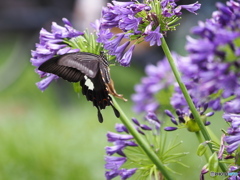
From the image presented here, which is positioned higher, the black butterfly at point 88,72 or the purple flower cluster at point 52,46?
the purple flower cluster at point 52,46

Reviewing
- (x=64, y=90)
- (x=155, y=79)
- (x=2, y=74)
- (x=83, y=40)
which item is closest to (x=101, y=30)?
(x=83, y=40)

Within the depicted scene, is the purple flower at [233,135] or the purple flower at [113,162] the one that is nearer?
the purple flower at [233,135]

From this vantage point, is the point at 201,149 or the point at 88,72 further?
the point at 88,72

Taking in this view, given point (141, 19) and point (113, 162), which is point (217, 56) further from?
point (113, 162)

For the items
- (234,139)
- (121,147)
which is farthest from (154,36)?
(121,147)

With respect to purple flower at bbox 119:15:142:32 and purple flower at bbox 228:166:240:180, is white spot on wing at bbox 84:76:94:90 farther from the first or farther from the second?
purple flower at bbox 228:166:240:180

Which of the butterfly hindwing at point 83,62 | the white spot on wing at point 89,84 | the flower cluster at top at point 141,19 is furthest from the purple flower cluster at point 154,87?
the flower cluster at top at point 141,19

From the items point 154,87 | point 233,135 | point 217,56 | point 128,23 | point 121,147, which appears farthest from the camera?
point 154,87

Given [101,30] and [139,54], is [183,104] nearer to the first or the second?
[101,30]

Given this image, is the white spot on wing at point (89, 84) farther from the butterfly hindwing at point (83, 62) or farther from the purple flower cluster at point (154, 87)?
the purple flower cluster at point (154, 87)
